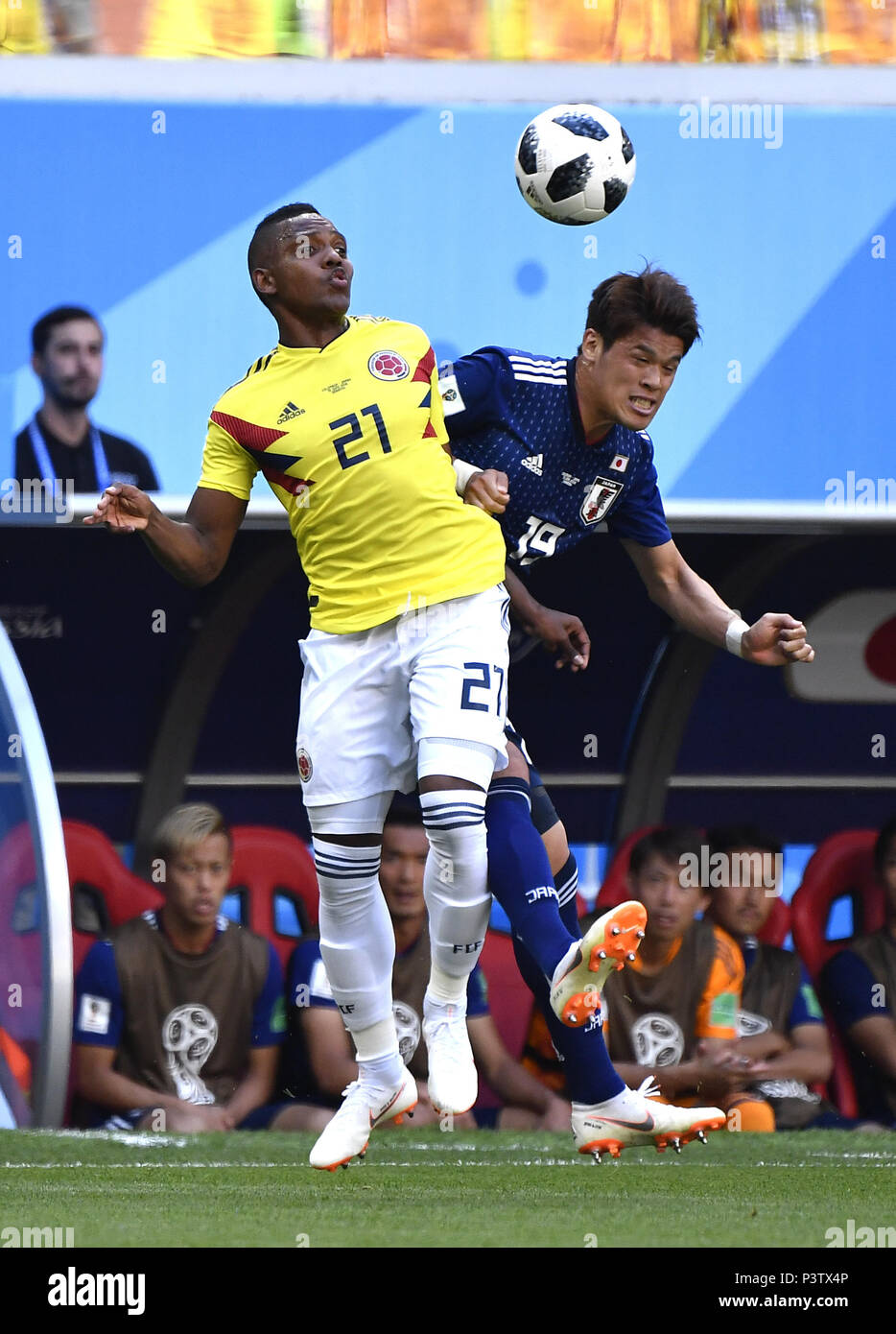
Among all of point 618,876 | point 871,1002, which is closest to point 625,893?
point 618,876

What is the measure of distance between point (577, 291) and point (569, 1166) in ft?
9.35

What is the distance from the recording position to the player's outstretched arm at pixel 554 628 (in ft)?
17.0

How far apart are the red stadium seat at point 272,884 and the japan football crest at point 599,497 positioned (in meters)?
3.01

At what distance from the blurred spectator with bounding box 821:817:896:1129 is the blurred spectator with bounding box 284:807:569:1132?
1.13 m

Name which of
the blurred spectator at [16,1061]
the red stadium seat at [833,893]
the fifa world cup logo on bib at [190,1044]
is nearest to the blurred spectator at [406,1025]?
the fifa world cup logo on bib at [190,1044]

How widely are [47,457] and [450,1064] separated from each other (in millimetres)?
2715

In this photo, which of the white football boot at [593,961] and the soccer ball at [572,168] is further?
the soccer ball at [572,168]

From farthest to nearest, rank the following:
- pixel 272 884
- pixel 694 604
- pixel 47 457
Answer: pixel 272 884 → pixel 47 457 → pixel 694 604

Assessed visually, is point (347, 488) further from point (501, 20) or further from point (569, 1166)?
point (501, 20)

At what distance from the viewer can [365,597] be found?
196 inches

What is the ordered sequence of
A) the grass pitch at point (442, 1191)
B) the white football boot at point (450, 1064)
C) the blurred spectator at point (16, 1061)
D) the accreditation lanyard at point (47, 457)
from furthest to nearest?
the blurred spectator at point (16, 1061) → the accreditation lanyard at point (47, 457) → the white football boot at point (450, 1064) → the grass pitch at point (442, 1191)

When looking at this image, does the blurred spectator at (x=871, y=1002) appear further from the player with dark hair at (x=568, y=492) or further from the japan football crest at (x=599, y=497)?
the japan football crest at (x=599, y=497)

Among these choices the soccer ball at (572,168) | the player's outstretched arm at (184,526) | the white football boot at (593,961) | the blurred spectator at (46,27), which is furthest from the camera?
the blurred spectator at (46,27)

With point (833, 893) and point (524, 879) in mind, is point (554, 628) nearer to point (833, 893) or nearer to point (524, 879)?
point (524, 879)
